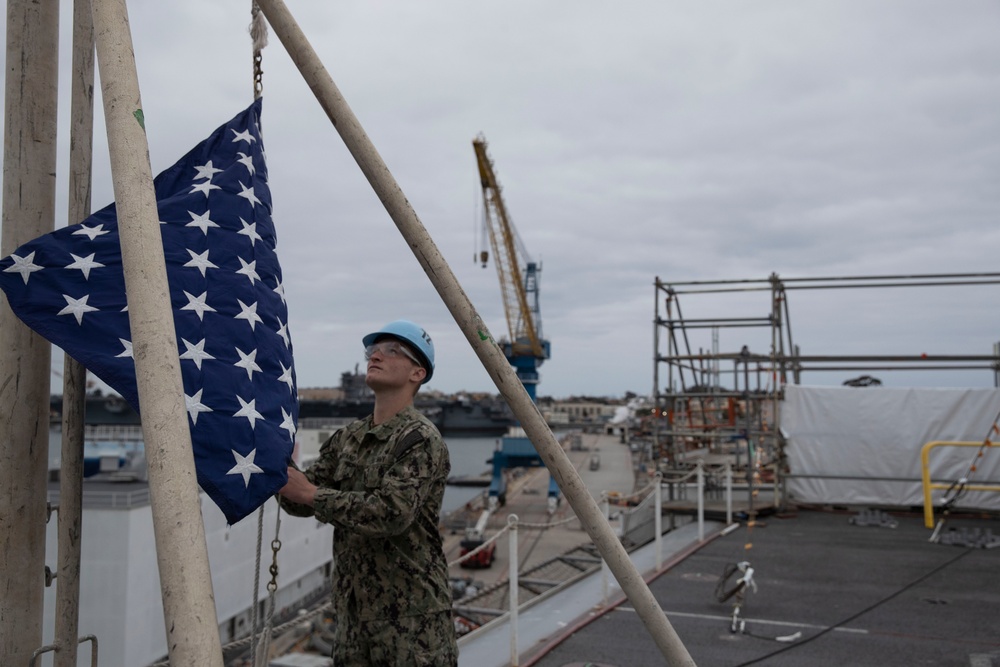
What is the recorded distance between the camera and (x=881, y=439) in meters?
10.5

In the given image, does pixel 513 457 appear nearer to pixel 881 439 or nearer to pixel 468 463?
pixel 881 439

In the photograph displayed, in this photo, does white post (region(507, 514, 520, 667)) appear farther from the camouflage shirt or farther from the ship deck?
the camouflage shirt

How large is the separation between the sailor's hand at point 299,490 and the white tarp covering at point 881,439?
9.47 meters

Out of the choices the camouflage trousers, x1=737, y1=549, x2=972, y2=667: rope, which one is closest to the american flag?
the camouflage trousers

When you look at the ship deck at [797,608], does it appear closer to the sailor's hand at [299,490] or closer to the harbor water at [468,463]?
the sailor's hand at [299,490]

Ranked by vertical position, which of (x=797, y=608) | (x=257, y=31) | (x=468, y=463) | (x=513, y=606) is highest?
(x=257, y=31)

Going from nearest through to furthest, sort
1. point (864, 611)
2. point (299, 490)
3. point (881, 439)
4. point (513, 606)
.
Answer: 1. point (299, 490)
2. point (513, 606)
3. point (864, 611)
4. point (881, 439)

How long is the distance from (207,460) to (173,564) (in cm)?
83

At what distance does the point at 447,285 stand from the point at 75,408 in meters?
1.18

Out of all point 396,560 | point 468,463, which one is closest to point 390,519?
point 396,560

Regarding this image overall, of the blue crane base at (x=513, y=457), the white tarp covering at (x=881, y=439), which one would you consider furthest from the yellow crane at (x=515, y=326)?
the white tarp covering at (x=881, y=439)

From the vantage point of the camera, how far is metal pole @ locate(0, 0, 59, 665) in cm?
223

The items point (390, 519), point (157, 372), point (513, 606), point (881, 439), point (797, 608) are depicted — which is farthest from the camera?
point (881, 439)

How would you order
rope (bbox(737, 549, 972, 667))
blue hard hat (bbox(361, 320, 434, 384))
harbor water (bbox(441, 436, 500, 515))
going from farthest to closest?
harbor water (bbox(441, 436, 500, 515))
rope (bbox(737, 549, 972, 667))
blue hard hat (bbox(361, 320, 434, 384))
